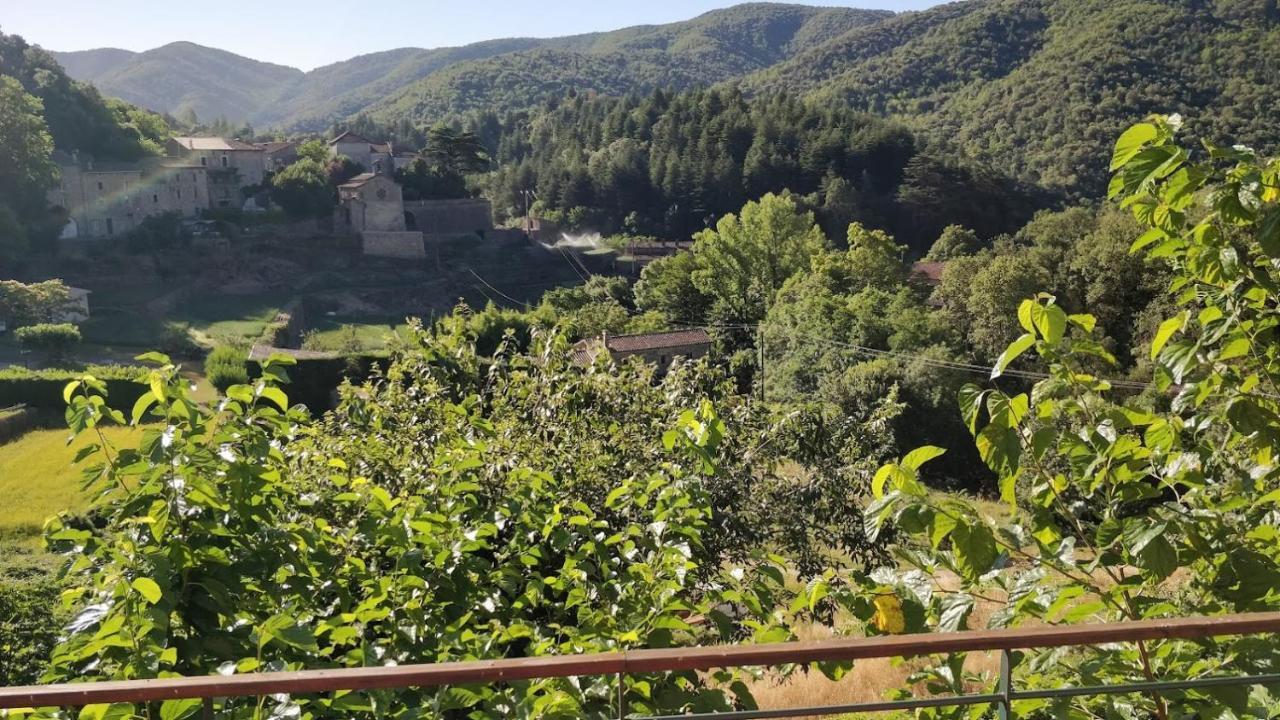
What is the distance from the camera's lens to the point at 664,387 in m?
7.66

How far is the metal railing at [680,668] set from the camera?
1575 millimetres

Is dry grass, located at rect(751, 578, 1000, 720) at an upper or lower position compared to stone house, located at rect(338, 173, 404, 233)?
lower

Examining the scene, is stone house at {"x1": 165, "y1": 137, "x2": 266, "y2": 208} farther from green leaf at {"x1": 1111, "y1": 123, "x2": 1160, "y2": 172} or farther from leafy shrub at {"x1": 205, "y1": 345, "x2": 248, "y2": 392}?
green leaf at {"x1": 1111, "y1": 123, "x2": 1160, "y2": 172}

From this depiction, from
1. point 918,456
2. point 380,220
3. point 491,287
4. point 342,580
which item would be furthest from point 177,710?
point 380,220

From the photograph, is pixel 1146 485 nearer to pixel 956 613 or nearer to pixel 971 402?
pixel 971 402

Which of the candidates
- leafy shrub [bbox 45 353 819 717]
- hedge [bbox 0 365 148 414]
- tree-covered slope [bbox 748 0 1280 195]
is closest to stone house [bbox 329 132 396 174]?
hedge [bbox 0 365 148 414]

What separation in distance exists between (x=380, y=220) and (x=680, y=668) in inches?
2297

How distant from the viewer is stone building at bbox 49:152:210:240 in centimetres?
5384

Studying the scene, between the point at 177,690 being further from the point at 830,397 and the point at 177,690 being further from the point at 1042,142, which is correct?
the point at 1042,142

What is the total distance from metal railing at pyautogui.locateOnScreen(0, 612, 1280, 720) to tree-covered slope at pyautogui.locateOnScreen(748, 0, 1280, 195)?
55048 millimetres

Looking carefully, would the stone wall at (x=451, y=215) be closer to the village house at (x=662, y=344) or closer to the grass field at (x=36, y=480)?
the village house at (x=662, y=344)

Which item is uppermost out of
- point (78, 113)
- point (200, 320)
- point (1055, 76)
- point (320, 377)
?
point (1055, 76)

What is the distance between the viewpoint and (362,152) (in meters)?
68.6

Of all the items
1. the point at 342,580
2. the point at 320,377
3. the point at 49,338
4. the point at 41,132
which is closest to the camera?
the point at 342,580
